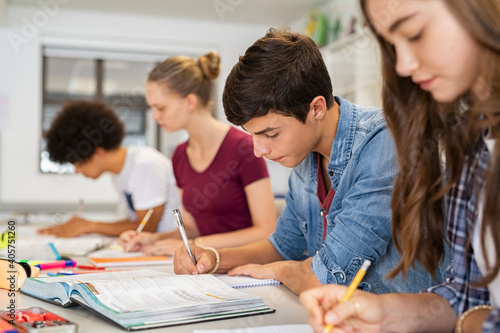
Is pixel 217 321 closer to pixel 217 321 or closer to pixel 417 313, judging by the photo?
pixel 217 321

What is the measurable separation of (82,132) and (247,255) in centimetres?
155

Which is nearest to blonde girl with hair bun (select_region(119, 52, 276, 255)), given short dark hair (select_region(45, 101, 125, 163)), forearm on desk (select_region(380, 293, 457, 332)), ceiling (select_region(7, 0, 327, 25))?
short dark hair (select_region(45, 101, 125, 163))

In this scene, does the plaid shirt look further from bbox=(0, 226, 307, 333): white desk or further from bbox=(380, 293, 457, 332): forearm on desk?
bbox=(0, 226, 307, 333): white desk

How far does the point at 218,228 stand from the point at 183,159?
333 millimetres

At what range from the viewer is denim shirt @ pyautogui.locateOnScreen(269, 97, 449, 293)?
3.78ft

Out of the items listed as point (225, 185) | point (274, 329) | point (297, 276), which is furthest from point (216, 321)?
point (225, 185)

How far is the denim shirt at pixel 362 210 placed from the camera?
115 cm

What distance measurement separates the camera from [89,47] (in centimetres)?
523

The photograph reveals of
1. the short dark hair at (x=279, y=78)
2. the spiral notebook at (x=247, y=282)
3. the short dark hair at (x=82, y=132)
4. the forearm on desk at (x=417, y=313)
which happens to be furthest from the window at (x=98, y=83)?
the forearm on desk at (x=417, y=313)

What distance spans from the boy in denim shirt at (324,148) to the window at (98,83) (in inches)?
163

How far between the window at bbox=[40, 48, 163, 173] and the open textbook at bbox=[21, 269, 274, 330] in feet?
13.6

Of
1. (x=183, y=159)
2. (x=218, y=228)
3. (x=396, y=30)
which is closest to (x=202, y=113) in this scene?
(x=183, y=159)

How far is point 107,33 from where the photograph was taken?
5.18 meters

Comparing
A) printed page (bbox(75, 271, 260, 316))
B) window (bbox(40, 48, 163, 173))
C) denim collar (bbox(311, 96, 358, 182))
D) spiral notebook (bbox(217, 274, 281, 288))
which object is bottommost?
spiral notebook (bbox(217, 274, 281, 288))
